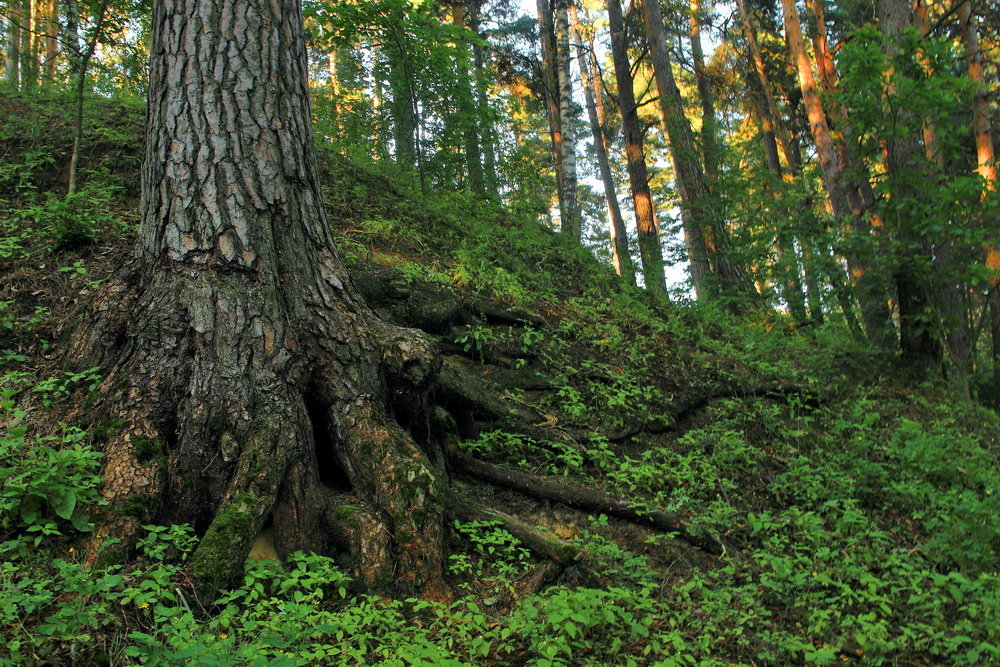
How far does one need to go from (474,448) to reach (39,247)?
3.81 meters

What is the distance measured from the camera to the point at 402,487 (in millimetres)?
3369

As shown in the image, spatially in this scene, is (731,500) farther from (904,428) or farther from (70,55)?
(70,55)

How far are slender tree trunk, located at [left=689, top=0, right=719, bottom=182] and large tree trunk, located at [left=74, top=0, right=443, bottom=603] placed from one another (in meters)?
8.62

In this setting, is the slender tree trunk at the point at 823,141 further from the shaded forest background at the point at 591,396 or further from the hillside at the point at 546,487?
the hillside at the point at 546,487

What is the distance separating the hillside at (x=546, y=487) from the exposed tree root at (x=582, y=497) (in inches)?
0.7

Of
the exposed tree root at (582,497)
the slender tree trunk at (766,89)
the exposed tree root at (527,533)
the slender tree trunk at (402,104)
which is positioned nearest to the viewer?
the exposed tree root at (527,533)

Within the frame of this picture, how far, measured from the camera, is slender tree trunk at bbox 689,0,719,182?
37.6ft

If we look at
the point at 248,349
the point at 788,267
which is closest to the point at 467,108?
the point at 788,267

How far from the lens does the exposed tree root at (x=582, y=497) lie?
13.8ft

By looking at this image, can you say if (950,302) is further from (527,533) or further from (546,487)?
(527,533)

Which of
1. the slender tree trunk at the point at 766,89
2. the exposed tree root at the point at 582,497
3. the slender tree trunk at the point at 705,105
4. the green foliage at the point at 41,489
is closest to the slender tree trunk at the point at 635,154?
the slender tree trunk at the point at 705,105

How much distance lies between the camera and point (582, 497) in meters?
4.36

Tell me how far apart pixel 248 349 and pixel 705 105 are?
1667 cm

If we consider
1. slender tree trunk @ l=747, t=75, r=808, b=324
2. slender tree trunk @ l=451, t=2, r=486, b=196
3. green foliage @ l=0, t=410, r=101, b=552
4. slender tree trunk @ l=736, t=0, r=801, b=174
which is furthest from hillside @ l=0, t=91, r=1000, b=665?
slender tree trunk @ l=736, t=0, r=801, b=174
